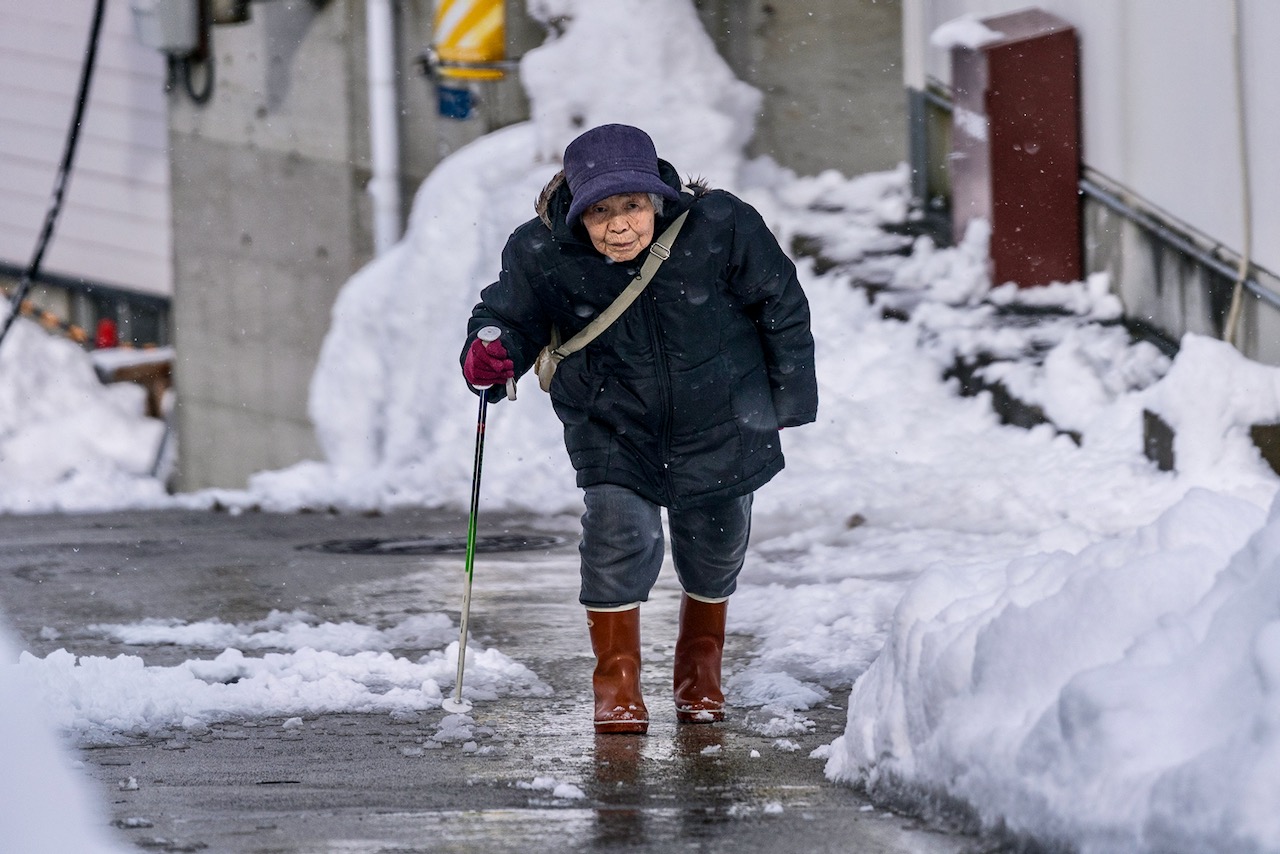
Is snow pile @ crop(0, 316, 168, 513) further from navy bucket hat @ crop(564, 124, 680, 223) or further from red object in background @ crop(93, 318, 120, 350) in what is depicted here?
navy bucket hat @ crop(564, 124, 680, 223)

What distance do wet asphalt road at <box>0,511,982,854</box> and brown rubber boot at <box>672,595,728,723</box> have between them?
0.21ft

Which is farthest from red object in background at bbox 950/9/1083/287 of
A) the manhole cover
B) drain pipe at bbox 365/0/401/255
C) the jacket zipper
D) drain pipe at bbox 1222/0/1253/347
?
the jacket zipper

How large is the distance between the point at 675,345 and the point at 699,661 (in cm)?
85

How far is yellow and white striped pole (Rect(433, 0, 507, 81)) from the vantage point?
12766 millimetres

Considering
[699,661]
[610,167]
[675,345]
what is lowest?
[699,661]

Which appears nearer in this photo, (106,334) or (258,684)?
(258,684)

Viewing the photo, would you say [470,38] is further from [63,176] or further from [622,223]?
[622,223]

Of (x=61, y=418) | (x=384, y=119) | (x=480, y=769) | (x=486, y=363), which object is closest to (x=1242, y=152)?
(x=486, y=363)

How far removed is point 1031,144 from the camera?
10297mm

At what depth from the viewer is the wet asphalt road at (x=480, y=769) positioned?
3535mm

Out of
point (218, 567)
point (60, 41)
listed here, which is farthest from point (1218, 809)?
point (60, 41)

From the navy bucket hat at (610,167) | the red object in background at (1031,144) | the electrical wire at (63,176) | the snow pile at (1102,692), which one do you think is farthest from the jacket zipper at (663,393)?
the electrical wire at (63,176)

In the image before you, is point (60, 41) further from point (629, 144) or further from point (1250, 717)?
point (1250, 717)

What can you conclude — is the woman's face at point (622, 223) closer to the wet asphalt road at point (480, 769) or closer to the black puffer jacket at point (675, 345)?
the black puffer jacket at point (675, 345)
